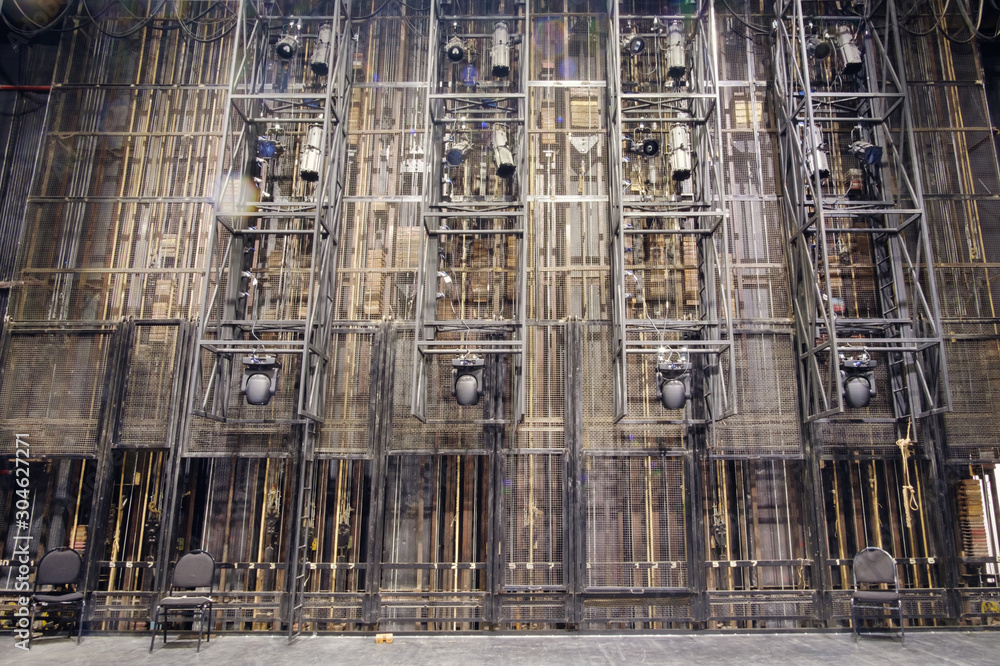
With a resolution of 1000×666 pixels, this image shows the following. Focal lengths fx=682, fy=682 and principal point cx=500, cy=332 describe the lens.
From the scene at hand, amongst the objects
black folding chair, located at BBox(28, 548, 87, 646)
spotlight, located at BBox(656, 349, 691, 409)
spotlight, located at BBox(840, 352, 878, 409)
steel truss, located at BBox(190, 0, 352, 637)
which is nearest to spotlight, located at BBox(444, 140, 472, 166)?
steel truss, located at BBox(190, 0, 352, 637)

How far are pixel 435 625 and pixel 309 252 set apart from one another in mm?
5066

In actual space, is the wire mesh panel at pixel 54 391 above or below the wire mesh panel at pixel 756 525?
above

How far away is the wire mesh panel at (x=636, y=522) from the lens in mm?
8109

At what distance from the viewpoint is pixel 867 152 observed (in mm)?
8969

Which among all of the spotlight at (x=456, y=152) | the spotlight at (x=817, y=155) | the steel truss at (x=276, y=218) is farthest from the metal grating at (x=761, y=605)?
the spotlight at (x=456, y=152)

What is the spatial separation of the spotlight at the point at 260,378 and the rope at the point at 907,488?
25.2ft

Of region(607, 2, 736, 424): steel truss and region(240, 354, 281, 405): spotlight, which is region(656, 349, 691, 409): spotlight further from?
region(240, 354, 281, 405): spotlight

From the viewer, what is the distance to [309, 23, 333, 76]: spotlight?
942 centimetres

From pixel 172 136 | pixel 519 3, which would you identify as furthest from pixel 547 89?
pixel 172 136

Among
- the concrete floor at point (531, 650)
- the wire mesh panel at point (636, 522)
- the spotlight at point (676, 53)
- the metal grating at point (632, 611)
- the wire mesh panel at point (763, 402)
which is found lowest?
the concrete floor at point (531, 650)

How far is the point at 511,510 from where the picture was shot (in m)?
8.31

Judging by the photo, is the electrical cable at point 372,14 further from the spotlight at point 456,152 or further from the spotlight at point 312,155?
the spotlight at point 456,152

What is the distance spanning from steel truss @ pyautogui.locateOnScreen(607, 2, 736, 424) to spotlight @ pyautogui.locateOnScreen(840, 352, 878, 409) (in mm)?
1350

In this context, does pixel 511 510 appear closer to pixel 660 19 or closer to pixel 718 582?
pixel 718 582
